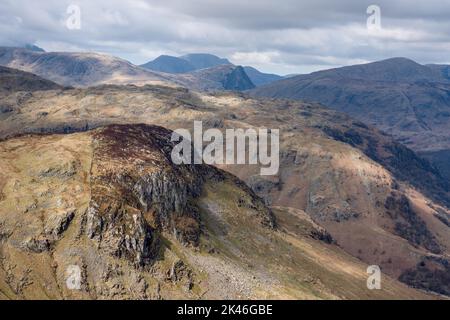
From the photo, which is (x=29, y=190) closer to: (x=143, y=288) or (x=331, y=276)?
(x=143, y=288)

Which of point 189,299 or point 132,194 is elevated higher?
point 132,194

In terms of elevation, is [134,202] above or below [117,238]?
above

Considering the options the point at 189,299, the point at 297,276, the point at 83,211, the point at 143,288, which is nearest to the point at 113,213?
the point at 83,211

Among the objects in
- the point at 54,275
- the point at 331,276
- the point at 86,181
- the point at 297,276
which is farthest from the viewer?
the point at 331,276

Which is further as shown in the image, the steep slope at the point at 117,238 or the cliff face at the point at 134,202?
the cliff face at the point at 134,202

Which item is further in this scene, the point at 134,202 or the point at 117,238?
the point at 134,202

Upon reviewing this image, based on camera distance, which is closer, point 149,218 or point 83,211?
point 83,211

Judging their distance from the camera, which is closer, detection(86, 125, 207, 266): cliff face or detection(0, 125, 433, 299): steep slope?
detection(0, 125, 433, 299): steep slope

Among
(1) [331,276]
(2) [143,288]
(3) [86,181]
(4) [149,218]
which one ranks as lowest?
(1) [331,276]
